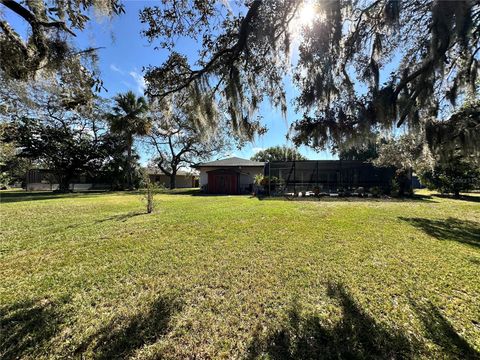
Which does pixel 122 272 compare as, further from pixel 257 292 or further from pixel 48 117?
pixel 48 117

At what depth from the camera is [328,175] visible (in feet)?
66.4

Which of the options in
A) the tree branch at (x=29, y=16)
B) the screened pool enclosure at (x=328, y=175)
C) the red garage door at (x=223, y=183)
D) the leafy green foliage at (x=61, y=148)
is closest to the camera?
the tree branch at (x=29, y=16)

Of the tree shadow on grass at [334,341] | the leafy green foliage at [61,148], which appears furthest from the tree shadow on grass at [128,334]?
the leafy green foliage at [61,148]

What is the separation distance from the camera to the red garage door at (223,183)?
827 inches

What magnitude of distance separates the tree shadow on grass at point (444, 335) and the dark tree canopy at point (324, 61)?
2143 mm

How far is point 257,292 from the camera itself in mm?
2943

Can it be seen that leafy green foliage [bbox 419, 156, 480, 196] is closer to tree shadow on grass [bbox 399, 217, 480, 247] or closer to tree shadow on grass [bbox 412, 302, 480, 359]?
tree shadow on grass [bbox 399, 217, 480, 247]

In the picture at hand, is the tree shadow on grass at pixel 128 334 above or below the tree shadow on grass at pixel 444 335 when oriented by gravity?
above

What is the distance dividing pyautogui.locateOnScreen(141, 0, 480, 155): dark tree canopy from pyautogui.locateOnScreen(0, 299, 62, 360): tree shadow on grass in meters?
3.04

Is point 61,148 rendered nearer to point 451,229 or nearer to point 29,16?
point 29,16

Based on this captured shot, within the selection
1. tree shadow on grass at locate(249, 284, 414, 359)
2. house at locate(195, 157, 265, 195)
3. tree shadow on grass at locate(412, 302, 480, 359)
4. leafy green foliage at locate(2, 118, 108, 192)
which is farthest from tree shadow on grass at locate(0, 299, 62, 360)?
leafy green foliage at locate(2, 118, 108, 192)

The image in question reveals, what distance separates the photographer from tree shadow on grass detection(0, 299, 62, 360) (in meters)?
1.96

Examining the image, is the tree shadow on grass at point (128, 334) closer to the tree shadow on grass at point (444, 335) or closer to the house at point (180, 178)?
the tree shadow on grass at point (444, 335)

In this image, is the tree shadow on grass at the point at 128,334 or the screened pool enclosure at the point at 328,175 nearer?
the tree shadow on grass at the point at 128,334
